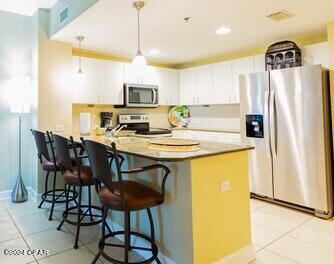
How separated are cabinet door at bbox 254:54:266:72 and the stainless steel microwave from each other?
6.12ft

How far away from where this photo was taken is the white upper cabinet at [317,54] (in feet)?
11.8

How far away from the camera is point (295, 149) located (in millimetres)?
3195

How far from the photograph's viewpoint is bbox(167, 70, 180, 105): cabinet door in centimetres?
559

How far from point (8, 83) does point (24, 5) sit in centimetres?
110

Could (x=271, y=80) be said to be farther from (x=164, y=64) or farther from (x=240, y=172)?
(x=164, y=64)

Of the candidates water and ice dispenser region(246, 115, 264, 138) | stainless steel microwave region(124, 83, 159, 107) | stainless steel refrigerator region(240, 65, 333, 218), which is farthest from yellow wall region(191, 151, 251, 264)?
stainless steel microwave region(124, 83, 159, 107)

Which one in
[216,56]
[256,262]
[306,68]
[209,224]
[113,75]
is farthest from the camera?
[216,56]

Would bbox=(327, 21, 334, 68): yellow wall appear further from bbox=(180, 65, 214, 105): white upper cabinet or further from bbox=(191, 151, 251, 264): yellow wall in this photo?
bbox=(180, 65, 214, 105): white upper cabinet

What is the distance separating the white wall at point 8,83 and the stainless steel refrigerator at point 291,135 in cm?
321

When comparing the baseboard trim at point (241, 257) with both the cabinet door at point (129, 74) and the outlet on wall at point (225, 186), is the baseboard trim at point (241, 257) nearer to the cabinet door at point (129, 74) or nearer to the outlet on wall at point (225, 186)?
the outlet on wall at point (225, 186)

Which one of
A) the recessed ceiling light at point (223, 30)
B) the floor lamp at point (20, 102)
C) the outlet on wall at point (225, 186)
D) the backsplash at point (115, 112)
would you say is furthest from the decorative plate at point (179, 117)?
the outlet on wall at point (225, 186)

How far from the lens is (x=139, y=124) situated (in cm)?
524

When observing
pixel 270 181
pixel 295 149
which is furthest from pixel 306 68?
pixel 270 181

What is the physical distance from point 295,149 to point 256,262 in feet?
5.15
